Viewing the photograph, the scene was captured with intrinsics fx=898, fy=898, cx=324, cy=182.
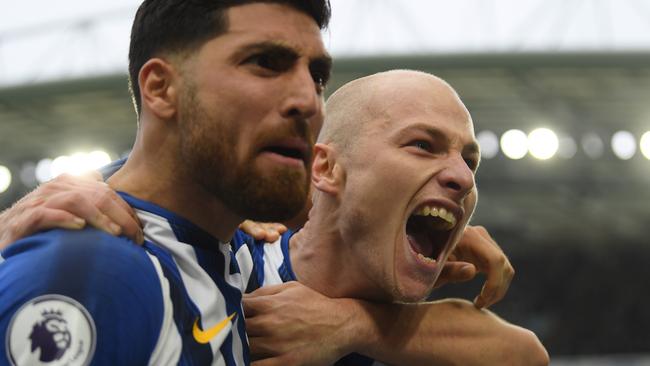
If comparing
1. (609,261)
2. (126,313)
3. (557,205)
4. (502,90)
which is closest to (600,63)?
(502,90)

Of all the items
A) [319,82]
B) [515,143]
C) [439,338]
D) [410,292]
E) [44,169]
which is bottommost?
[44,169]

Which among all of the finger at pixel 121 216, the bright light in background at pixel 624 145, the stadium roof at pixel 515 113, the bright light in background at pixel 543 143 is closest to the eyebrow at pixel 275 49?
the finger at pixel 121 216

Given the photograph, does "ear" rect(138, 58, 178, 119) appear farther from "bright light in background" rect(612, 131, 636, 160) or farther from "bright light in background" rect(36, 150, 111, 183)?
"bright light in background" rect(612, 131, 636, 160)

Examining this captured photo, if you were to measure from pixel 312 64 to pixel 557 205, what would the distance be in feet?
50.6

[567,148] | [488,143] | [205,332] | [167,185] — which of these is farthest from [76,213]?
[488,143]

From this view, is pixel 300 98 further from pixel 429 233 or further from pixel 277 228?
pixel 277 228

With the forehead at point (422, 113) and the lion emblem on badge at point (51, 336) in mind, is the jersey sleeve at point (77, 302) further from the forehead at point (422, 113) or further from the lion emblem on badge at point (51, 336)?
the forehead at point (422, 113)

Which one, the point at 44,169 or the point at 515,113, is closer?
the point at 515,113

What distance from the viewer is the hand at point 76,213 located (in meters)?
1.72

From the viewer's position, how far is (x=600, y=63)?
1119 centimetres

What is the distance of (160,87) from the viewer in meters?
1.90

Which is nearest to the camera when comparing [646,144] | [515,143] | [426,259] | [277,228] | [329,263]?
[426,259]

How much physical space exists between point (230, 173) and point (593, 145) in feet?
41.3

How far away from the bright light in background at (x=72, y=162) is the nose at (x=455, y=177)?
11632 millimetres
